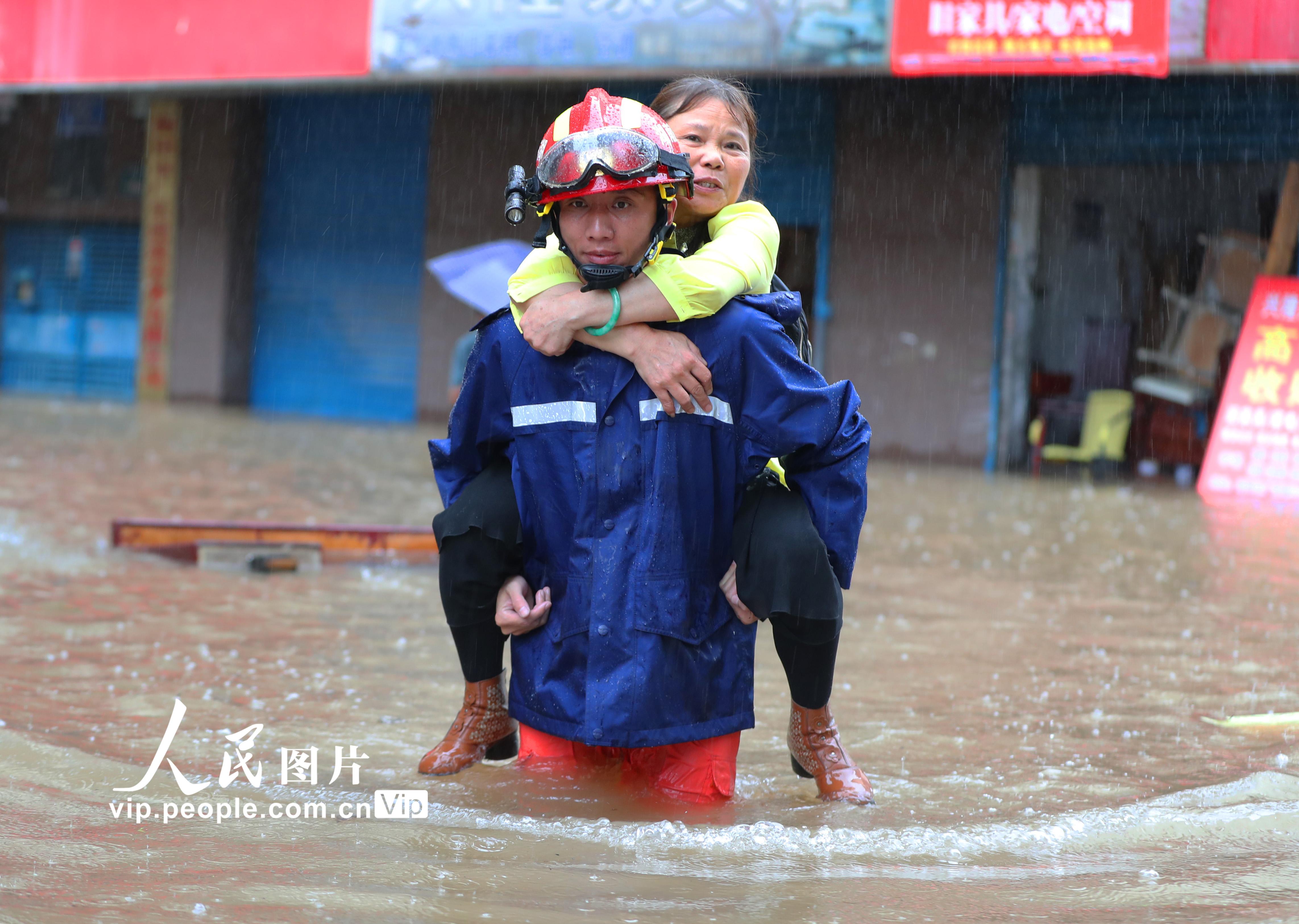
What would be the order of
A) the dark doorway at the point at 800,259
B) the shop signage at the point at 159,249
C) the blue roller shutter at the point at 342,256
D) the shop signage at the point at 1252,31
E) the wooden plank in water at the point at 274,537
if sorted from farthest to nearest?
the shop signage at the point at 159,249 < the blue roller shutter at the point at 342,256 < the dark doorway at the point at 800,259 < the shop signage at the point at 1252,31 < the wooden plank in water at the point at 274,537

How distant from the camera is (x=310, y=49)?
1230cm

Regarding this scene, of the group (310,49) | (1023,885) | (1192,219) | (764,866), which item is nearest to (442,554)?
(764,866)

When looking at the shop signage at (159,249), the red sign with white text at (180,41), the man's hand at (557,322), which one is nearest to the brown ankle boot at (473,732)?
the man's hand at (557,322)

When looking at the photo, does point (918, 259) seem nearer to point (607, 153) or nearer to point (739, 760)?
point (739, 760)

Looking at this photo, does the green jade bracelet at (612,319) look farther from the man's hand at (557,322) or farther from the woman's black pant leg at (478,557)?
the woman's black pant leg at (478,557)

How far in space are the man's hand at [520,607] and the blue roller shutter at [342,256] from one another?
1276 centimetres

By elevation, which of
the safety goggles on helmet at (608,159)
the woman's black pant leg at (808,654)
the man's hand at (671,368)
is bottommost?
the woman's black pant leg at (808,654)

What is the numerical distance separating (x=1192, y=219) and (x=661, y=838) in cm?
1311

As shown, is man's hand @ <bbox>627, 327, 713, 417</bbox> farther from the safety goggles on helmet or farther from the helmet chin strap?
the safety goggles on helmet

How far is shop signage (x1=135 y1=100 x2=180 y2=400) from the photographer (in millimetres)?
15789

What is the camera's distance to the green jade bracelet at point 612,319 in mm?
2400

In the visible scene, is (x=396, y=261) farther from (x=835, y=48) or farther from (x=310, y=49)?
(x=835, y=48)

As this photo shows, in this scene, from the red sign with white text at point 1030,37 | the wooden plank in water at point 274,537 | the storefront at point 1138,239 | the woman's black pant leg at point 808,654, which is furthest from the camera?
the storefront at point 1138,239

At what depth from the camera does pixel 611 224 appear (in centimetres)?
244
